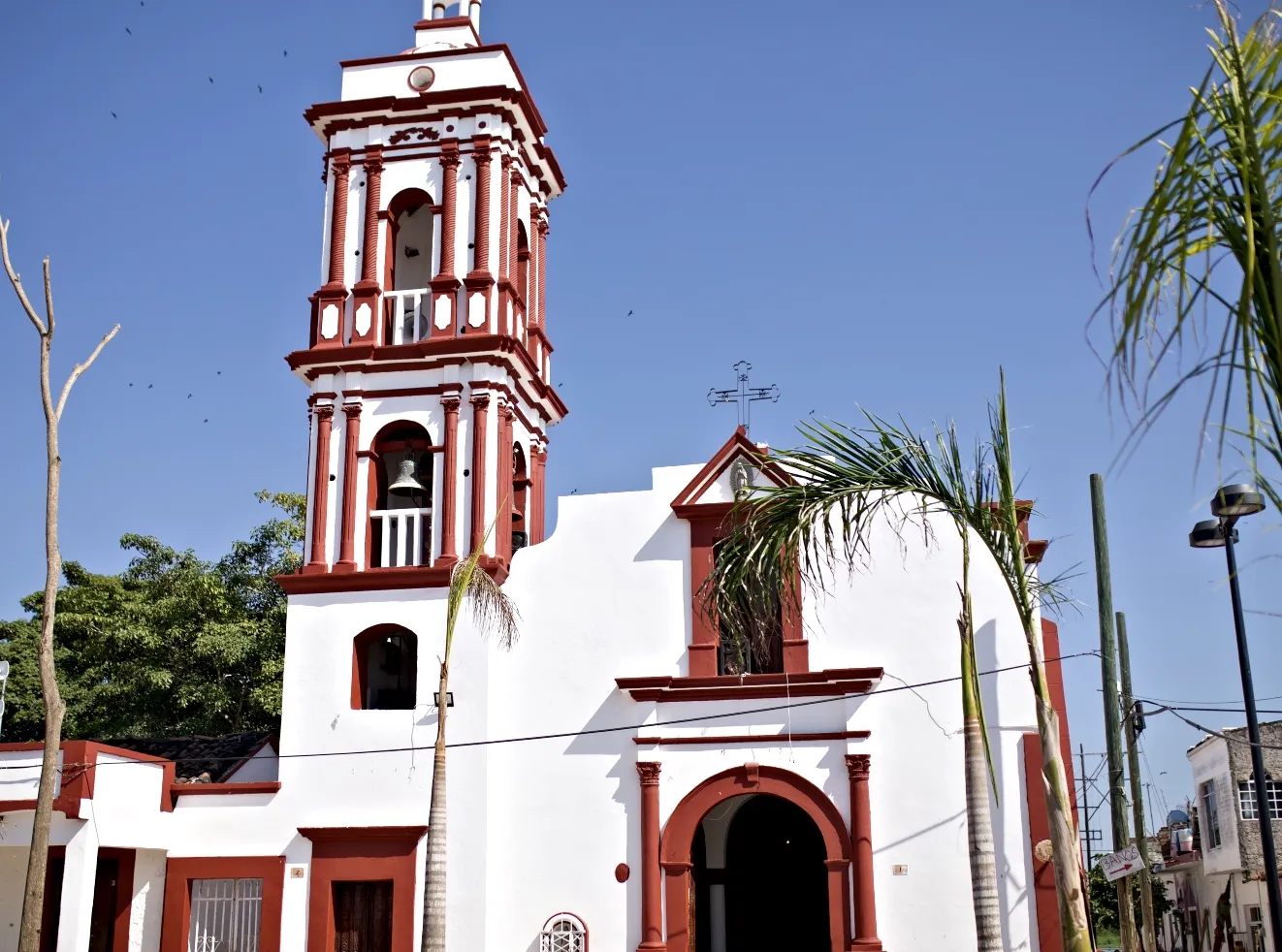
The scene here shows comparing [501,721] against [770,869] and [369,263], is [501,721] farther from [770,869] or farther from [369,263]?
[369,263]

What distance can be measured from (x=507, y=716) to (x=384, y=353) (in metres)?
5.68

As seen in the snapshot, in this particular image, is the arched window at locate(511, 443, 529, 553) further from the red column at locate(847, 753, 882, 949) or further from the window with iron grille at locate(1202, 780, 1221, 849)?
the window with iron grille at locate(1202, 780, 1221, 849)

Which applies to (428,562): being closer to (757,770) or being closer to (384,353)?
(384,353)

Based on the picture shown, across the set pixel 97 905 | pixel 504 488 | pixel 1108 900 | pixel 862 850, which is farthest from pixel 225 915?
pixel 1108 900

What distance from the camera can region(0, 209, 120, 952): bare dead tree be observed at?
13656 mm

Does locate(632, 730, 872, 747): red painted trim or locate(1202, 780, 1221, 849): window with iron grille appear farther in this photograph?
locate(1202, 780, 1221, 849): window with iron grille

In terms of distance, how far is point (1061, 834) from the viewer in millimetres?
10500

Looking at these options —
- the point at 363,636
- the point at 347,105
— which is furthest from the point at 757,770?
the point at 347,105

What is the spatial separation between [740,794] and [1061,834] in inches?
321

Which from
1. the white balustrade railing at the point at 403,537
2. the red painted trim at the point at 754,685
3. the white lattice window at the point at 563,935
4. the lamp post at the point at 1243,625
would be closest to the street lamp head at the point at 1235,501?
the lamp post at the point at 1243,625

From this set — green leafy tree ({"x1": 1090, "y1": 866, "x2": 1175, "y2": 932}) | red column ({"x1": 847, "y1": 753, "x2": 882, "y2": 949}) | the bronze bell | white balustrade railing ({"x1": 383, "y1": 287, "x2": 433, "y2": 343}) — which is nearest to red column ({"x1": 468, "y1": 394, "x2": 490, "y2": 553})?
the bronze bell

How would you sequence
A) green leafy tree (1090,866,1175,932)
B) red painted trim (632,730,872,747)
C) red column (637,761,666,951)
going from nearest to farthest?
red column (637,761,666,951)
red painted trim (632,730,872,747)
green leafy tree (1090,866,1175,932)

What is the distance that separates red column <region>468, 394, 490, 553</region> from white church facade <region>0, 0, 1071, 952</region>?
3 cm

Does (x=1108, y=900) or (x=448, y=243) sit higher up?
(x=448, y=243)
